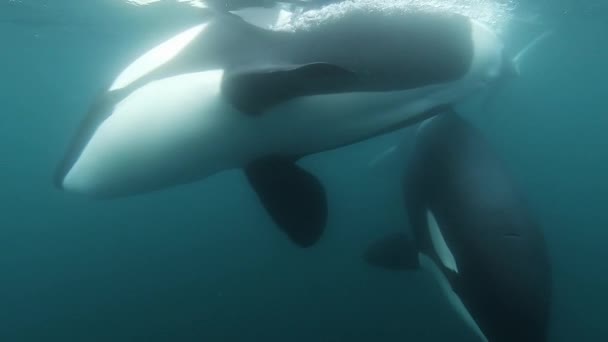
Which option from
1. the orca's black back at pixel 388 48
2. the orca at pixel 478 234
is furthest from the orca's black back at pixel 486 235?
the orca's black back at pixel 388 48

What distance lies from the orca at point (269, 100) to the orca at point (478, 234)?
717mm

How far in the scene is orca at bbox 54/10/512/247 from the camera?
3516mm

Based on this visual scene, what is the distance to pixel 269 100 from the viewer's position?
11.7 feet

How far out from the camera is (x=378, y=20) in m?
4.21

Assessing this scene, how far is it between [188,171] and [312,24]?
1.62 m

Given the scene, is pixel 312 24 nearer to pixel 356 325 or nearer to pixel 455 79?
pixel 455 79

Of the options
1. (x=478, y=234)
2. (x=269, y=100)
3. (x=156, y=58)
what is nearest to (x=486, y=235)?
(x=478, y=234)

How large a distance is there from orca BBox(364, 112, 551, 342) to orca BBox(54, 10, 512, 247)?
72 centimetres

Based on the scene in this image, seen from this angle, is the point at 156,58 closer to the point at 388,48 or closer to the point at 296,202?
the point at 296,202

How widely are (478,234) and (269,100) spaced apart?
2.04 meters

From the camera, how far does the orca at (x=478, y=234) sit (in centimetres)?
374

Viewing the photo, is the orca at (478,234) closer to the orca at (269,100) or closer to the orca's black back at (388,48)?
the orca at (269,100)

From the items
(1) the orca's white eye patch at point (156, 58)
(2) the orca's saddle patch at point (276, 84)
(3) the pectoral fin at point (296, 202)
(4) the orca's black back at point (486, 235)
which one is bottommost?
(4) the orca's black back at point (486, 235)

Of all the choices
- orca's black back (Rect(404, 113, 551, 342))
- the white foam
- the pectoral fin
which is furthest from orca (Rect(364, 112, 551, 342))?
the white foam
